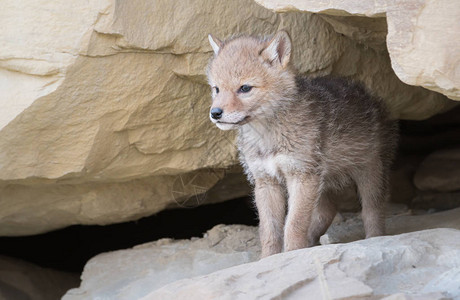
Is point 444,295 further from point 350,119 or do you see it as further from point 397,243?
point 350,119

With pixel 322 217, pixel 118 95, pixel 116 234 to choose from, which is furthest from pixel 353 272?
pixel 116 234

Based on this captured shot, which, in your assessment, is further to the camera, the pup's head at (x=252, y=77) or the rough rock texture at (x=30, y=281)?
the rough rock texture at (x=30, y=281)

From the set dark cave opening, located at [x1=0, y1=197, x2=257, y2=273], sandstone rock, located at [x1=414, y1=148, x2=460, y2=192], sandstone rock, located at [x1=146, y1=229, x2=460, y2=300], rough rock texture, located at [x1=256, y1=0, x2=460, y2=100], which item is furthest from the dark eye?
sandstone rock, located at [x1=414, y1=148, x2=460, y2=192]

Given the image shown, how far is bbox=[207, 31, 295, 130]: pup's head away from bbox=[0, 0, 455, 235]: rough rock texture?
417mm

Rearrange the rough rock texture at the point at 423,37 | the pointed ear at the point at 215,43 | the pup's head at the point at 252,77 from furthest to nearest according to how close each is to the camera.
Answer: the pointed ear at the point at 215,43 < the pup's head at the point at 252,77 < the rough rock texture at the point at 423,37

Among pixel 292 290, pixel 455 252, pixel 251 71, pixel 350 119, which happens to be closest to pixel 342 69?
pixel 350 119

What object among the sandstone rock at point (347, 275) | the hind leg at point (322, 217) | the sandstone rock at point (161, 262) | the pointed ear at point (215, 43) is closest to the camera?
the sandstone rock at point (347, 275)

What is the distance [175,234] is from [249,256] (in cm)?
196

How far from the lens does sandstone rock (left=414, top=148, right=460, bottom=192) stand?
6.49 m

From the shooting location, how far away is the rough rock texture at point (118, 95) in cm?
417

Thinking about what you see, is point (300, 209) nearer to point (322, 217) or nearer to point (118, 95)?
point (322, 217)

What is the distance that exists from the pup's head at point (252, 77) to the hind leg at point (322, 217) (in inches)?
43.5

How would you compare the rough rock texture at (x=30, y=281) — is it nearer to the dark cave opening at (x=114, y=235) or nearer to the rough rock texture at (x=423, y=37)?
the dark cave opening at (x=114, y=235)

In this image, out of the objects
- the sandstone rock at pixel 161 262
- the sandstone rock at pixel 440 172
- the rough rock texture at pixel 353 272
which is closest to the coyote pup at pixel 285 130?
the sandstone rock at pixel 161 262
